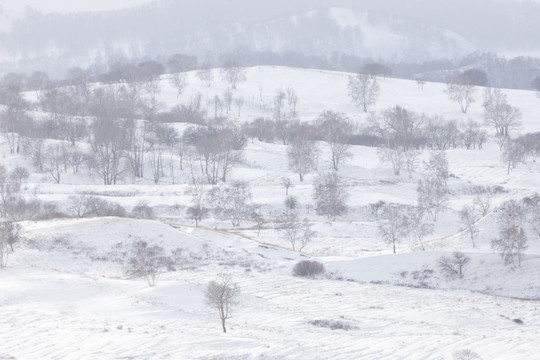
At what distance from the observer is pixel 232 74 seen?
5591 inches

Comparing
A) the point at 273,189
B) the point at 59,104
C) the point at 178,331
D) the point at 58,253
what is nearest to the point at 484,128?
the point at 273,189

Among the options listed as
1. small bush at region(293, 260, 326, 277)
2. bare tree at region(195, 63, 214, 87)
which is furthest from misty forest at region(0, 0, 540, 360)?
bare tree at region(195, 63, 214, 87)

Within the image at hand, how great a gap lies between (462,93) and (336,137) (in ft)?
164

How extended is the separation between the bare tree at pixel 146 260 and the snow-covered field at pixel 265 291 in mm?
752

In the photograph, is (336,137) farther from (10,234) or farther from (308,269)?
(10,234)

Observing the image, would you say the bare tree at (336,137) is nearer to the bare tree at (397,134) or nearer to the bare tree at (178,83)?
the bare tree at (397,134)

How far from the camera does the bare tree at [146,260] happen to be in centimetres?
4126

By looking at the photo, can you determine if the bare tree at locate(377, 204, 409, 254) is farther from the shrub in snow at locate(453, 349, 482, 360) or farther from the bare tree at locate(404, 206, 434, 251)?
the shrub in snow at locate(453, 349, 482, 360)

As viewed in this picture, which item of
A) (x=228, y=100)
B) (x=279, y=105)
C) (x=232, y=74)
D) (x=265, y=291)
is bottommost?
(x=265, y=291)

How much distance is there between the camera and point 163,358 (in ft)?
77.3

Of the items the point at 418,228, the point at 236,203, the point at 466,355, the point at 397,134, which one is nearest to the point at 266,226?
the point at 236,203

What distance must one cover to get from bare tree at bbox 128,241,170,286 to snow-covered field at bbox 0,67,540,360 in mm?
752

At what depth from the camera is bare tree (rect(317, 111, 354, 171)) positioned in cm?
8388

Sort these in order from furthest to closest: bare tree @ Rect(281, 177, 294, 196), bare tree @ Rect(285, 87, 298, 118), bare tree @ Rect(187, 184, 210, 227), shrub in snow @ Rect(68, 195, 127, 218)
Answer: bare tree @ Rect(285, 87, 298, 118) → bare tree @ Rect(281, 177, 294, 196) → shrub in snow @ Rect(68, 195, 127, 218) → bare tree @ Rect(187, 184, 210, 227)
